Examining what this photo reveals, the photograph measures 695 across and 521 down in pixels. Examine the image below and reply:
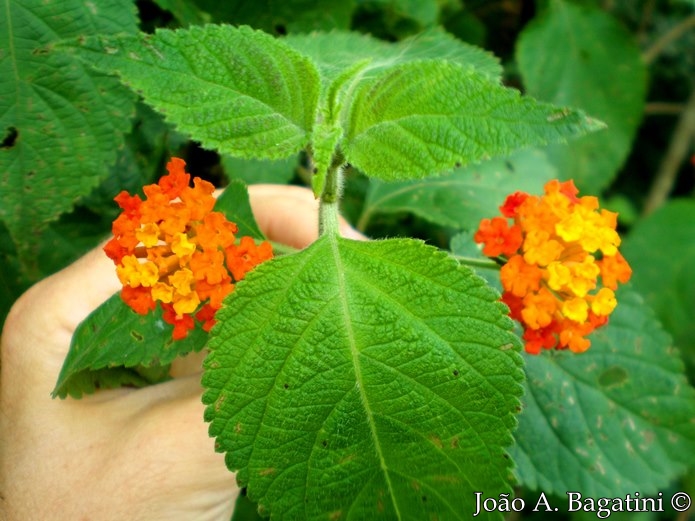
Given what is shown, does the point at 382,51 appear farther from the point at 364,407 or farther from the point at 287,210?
the point at 364,407

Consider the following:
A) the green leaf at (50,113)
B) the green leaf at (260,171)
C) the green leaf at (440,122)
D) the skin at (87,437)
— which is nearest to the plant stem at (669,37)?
the green leaf at (260,171)

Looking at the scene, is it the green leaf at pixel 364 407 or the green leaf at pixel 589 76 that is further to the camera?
the green leaf at pixel 589 76

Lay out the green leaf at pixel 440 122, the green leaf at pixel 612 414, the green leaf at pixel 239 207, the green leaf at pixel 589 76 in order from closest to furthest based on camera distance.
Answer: the green leaf at pixel 440 122 → the green leaf at pixel 239 207 → the green leaf at pixel 612 414 → the green leaf at pixel 589 76

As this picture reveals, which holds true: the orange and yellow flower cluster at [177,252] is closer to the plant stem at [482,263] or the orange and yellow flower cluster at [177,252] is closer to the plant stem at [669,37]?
the plant stem at [482,263]

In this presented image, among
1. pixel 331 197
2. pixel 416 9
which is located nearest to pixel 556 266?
pixel 331 197

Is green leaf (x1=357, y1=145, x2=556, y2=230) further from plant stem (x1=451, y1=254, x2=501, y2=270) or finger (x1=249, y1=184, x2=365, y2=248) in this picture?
plant stem (x1=451, y1=254, x2=501, y2=270)

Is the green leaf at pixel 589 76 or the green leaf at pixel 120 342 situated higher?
the green leaf at pixel 589 76

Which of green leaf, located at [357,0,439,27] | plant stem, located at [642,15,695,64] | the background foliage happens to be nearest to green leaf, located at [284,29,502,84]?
the background foliage

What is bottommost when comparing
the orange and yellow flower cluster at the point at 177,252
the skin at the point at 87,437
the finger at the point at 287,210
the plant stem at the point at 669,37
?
the skin at the point at 87,437

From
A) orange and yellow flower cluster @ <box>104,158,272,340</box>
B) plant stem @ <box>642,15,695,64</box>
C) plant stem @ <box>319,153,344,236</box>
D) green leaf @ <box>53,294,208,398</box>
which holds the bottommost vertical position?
green leaf @ <box>53,294,208,398</box>
